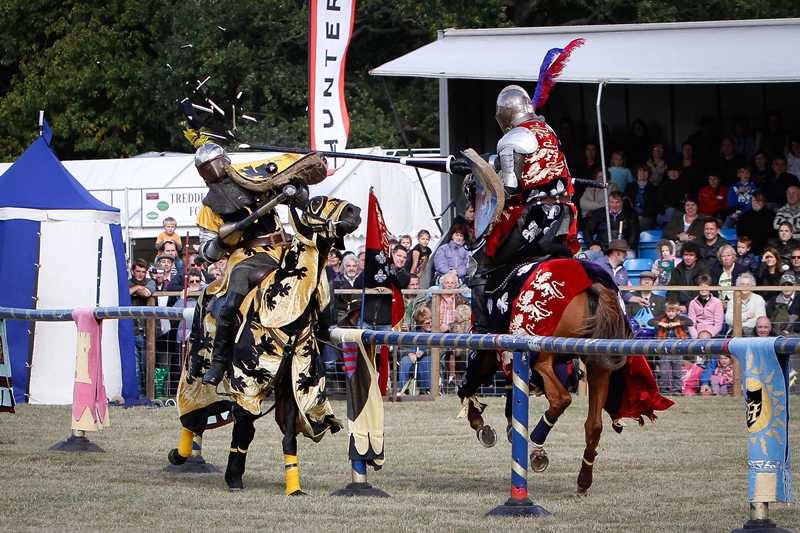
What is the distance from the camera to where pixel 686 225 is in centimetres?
1689

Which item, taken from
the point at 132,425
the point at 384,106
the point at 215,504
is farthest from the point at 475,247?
the point at 384,106

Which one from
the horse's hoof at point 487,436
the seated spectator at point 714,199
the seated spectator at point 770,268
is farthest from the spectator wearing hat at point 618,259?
the horse's hoof at point 487,436

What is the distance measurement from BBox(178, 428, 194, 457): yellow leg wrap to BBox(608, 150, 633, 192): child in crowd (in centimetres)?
1032

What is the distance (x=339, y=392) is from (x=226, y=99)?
1734 centimetres

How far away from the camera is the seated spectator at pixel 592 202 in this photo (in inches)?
691

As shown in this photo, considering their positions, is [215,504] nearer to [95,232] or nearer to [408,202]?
[95,232]

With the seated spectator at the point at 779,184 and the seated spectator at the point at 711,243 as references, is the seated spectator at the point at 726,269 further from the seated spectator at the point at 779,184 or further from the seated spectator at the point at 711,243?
the seated spectator at the point at 779,184

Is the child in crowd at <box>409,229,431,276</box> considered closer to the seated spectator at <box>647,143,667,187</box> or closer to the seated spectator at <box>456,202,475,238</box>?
the seated spectator at <box>456,202,475,238</box>

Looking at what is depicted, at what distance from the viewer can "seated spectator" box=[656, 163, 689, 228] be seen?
17828 mm

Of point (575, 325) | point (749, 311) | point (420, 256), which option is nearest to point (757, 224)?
point (749, 311)

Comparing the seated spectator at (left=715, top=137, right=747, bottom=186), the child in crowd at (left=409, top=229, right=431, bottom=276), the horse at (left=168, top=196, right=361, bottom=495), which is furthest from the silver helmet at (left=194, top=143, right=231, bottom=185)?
the seated spectator at (left=715, top=137, right=747, bottom=186)

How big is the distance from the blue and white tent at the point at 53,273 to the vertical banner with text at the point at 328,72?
307 centimetres

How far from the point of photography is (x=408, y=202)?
75.8 ft

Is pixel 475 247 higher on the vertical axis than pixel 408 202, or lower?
lower
